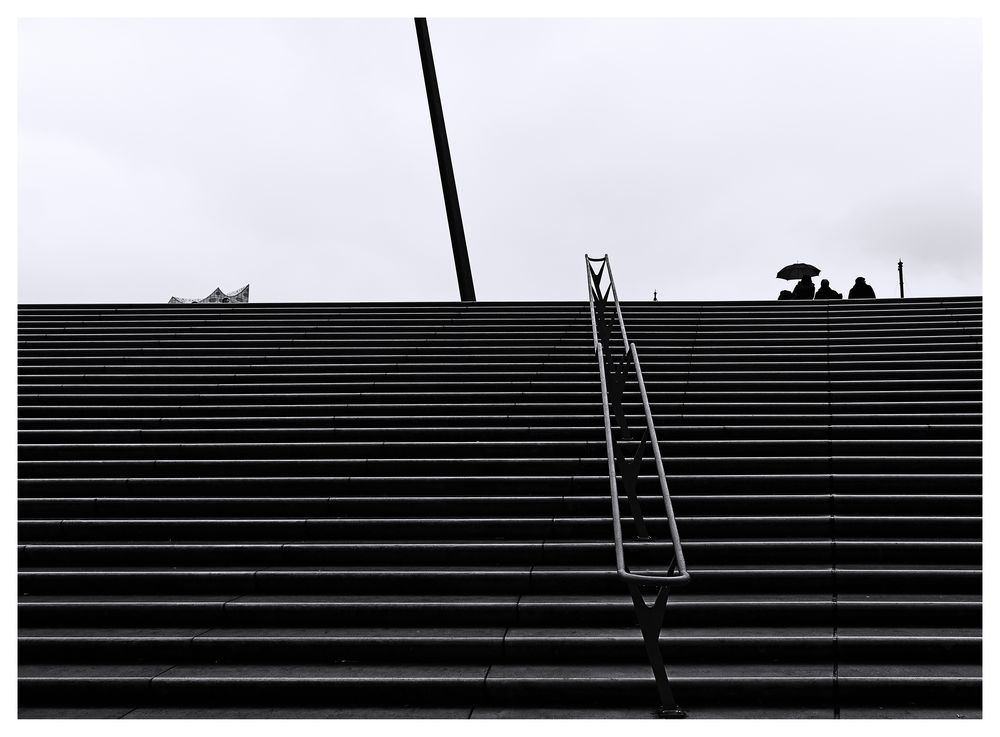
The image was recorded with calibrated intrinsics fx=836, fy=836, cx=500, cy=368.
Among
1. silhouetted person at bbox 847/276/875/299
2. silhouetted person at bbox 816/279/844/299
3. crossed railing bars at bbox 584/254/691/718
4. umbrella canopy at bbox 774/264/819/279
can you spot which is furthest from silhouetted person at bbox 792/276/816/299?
crossed railing bars at bbox 584/254/691/718

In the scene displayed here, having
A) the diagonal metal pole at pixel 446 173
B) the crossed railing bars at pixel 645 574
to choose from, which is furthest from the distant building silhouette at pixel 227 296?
the crossed railing bars at pixel 645 574

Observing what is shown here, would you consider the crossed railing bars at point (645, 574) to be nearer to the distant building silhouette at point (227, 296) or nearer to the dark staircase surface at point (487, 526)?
the dark staircase surface at point (487, 526)

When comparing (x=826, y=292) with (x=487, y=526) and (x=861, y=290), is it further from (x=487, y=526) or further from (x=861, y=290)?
(x=487, y=526)

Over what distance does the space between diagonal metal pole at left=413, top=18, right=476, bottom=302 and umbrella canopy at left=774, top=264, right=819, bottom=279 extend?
7342 mm

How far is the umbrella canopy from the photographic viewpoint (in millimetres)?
16889

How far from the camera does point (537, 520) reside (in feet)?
17.0

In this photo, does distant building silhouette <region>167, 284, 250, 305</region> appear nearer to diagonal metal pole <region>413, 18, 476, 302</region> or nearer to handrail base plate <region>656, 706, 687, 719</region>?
diagonal metal pole <region>413, 18, 476, 302</region>

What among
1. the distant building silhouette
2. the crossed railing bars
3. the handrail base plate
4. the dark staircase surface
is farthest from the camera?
the distant building silhouette

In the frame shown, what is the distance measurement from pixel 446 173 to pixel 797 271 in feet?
26.0

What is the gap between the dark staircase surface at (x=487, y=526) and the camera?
12.7 feet

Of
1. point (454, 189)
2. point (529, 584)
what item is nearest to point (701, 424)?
point (529, 584)

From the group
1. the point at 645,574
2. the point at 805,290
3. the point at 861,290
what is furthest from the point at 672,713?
the point at 805,290

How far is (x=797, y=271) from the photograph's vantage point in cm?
1730

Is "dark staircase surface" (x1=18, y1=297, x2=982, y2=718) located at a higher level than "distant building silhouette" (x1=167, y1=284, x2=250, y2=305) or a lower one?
lower
